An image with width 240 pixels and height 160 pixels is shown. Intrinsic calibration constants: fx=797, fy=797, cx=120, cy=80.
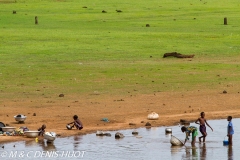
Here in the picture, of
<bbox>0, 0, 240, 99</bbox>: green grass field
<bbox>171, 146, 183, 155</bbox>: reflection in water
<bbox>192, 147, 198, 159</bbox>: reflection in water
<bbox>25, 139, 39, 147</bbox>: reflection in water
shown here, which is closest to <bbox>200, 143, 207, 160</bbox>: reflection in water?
<bbox>192, 147, 198, 159</bbox>: reflection in water

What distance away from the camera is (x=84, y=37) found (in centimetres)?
5534

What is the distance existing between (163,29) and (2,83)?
26.6m

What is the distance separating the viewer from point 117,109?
31.9 m

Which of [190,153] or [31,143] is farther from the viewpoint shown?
[31,143]

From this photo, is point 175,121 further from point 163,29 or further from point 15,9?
point 15,9

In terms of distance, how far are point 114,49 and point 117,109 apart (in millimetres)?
17862

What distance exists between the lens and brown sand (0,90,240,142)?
2856 centimetres

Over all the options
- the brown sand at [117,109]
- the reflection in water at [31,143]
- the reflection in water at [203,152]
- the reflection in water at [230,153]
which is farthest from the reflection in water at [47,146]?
the reflection in water at [230,153]

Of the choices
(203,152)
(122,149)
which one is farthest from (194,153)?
(122,149)

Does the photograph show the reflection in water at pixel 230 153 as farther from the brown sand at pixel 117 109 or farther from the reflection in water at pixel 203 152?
the brown sand at pixel 117 109

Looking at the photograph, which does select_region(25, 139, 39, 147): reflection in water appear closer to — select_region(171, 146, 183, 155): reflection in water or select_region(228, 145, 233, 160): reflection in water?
select_region(171, 146, 183, 155): reflection in water

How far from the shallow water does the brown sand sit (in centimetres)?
158

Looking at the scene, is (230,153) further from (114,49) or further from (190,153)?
(114,49)

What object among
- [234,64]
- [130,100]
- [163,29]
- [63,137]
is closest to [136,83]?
[130,100]
